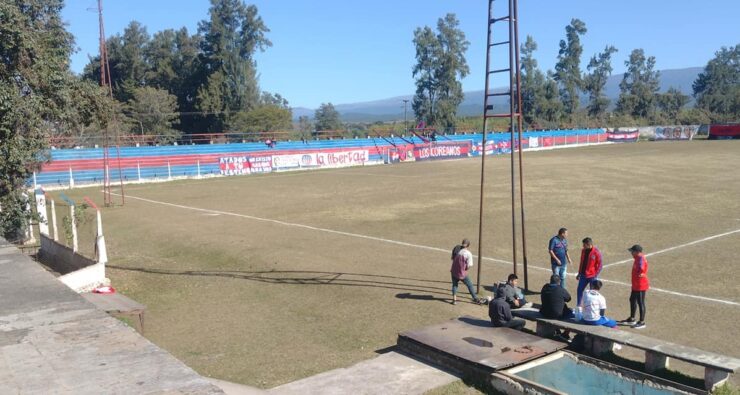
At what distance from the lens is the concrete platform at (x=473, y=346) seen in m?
8.48

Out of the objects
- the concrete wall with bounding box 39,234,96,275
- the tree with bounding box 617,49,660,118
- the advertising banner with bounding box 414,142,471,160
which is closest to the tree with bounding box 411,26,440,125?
the advertising banner with bounding box 414,142,471,160

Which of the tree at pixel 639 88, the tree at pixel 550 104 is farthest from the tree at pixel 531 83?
the tree at pixel 639 88

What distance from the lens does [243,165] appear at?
5300cm

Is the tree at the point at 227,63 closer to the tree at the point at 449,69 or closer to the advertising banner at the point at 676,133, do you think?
the tree at the point at 449,69

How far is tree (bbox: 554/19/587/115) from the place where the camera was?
11212cm

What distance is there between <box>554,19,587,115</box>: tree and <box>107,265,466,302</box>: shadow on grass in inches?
4182

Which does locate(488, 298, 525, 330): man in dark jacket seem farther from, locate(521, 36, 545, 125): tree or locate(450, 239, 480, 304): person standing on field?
locate(521, 36, 545, 125): tree

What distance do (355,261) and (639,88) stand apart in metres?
128

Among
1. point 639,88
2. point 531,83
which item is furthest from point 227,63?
point 639,88

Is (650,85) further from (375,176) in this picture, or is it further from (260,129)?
(375,176)

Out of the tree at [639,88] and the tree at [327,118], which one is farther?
the tree at [639,88]

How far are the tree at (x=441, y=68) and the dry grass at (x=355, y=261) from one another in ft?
206

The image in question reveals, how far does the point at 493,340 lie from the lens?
9.44m

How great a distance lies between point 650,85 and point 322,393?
142049 millimetres
